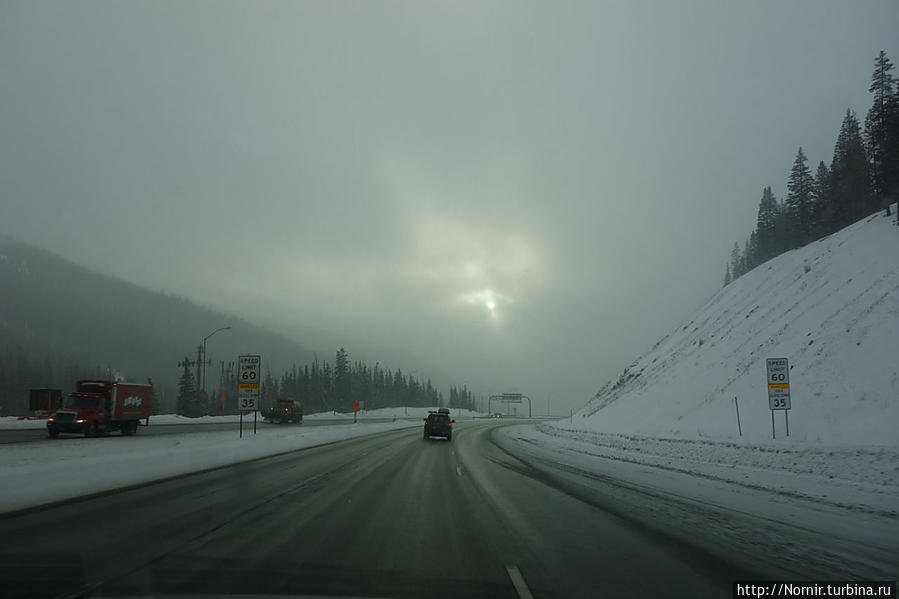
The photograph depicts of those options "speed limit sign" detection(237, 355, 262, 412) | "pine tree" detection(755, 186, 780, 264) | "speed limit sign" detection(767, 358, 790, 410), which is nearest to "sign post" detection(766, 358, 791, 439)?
"speed limit sign" detection(767, 358, 790, 410)

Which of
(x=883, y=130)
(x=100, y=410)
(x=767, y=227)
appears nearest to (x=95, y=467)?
(x=100, y=410)

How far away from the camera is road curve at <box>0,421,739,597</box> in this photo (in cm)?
580

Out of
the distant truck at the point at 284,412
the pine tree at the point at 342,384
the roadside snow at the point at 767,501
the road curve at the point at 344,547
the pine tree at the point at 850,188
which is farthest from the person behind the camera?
the pine tree at the point at 342,384

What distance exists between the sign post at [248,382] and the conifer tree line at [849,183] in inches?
1907

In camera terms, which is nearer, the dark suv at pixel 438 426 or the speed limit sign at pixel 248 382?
the speed limit sign at pixel 248 382

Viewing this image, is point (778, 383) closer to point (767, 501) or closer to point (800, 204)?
point (767, 501)

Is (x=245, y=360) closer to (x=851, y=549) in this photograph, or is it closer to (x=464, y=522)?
(x=464, y=522)

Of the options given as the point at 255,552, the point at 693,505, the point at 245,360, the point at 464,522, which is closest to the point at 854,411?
the point at 693,505

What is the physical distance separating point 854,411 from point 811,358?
858 centimetres

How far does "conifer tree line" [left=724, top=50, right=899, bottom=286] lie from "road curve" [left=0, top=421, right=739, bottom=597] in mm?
49411

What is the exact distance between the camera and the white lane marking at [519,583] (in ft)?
18.2

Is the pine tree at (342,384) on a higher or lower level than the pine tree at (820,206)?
lower

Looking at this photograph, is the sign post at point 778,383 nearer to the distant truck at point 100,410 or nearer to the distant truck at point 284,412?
the distant truck at point 100,410

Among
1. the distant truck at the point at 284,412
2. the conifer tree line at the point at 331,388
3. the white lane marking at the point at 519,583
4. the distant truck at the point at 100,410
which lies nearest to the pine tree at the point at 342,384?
the conifer tree line at the point at 331,388
